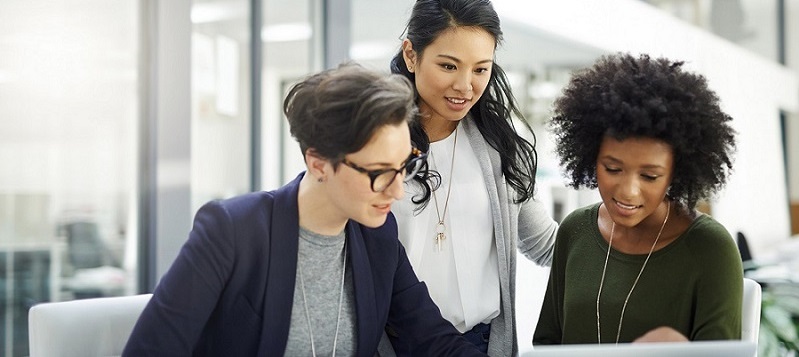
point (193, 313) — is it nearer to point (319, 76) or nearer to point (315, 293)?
point (315, 293)

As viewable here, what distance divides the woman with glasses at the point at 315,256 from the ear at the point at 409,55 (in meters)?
0.43

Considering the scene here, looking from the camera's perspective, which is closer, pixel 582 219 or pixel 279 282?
pixel 279 282

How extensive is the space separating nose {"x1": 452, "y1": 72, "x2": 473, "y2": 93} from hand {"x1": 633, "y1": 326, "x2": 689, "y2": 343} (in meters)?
0.69

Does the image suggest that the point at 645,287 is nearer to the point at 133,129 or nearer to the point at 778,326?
the point at 778,326

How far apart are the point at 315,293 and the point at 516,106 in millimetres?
768

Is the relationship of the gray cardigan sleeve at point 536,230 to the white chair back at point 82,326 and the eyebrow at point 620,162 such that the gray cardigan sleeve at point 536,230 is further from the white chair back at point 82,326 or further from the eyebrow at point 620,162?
the white chair back at point 82,326

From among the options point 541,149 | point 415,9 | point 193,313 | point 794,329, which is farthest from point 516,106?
point 541,149

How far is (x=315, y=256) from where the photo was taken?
5.84 feet

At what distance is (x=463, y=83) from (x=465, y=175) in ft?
0.87

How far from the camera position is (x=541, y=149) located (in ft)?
36.3

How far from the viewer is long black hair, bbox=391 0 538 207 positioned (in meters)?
2.06

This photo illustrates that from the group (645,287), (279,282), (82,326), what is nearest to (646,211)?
(645,287)

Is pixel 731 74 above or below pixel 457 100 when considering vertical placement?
above

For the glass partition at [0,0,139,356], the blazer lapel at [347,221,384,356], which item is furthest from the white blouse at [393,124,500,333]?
the glass partition at [0,0,139,356]
